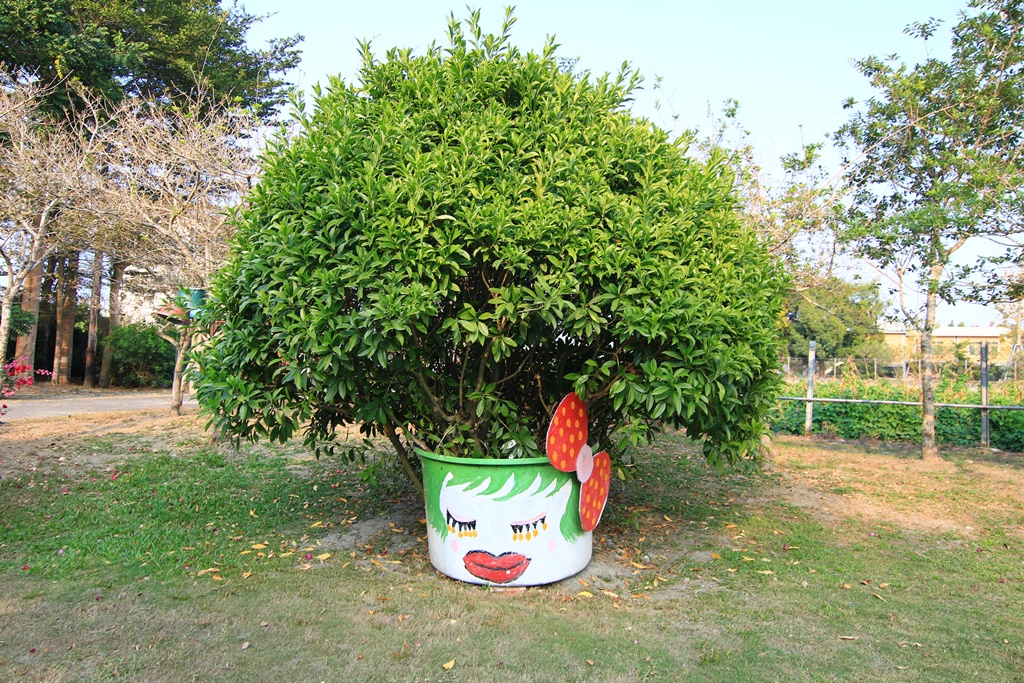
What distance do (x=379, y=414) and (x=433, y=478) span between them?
538mm

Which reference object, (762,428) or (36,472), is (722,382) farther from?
(36,472)

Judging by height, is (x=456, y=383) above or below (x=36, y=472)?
above

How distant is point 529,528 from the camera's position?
4258mm

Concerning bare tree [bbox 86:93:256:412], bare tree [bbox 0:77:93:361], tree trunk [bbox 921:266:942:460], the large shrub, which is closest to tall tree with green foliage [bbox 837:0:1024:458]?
tree trunk [bbox 921:266:942:460]

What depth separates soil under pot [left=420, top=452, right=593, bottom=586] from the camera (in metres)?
4.20

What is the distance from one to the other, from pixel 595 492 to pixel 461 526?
920 mm

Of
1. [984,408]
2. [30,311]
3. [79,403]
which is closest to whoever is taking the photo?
[984,408]

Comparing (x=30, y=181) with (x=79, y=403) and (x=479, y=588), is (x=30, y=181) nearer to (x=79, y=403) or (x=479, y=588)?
(x=79, y=403)

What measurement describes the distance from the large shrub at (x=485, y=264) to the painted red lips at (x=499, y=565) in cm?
64

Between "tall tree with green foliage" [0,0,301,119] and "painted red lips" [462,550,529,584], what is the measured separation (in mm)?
11302

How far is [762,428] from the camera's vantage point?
14.3 feet

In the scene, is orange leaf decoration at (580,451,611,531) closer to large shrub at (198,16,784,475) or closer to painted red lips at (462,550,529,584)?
large shrub at (198,16,784,475)

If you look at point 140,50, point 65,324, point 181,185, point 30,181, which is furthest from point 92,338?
point 181,185

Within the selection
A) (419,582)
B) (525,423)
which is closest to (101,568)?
(419,582)
